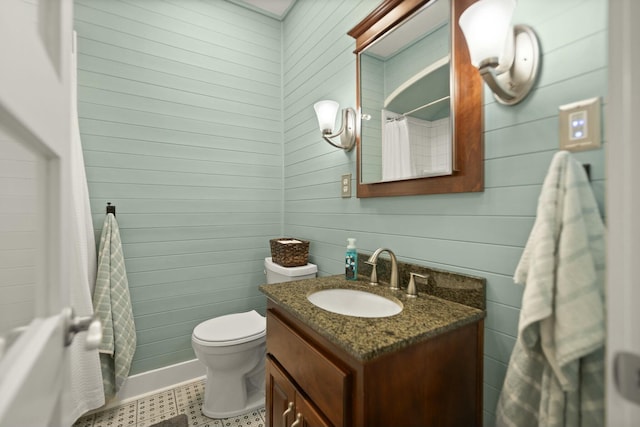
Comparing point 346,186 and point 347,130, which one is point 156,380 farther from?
point 347,130

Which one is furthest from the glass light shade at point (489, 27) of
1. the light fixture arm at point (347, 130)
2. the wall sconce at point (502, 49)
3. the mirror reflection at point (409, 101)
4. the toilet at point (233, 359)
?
the toilet at point (233, 359)

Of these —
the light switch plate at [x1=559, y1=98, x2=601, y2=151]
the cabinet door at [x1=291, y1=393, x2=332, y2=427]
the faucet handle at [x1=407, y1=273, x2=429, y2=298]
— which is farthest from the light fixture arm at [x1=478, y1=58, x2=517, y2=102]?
the cabinet door at [x1=291, y1=393, x2=332, y2=427]

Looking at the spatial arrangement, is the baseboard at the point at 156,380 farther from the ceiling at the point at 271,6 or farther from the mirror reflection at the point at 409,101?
the ceiling at the point at 271,6

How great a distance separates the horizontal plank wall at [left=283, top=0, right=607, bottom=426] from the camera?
74 cm

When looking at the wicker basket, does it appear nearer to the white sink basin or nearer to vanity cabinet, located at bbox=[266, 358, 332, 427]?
the white sink basin

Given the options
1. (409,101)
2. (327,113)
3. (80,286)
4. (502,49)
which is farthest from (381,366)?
(80,286)

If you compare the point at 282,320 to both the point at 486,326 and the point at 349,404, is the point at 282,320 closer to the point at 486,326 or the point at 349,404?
the point at 349,404

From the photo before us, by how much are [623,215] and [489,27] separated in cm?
65

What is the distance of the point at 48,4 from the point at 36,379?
0.69 meters

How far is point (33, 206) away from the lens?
51 cm

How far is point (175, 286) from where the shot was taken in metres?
1.91

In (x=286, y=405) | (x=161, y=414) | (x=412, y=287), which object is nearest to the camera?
(x=286, y=405)

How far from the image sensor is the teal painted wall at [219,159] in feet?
5.05

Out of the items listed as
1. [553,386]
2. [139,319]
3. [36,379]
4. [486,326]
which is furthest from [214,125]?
[553,386]
